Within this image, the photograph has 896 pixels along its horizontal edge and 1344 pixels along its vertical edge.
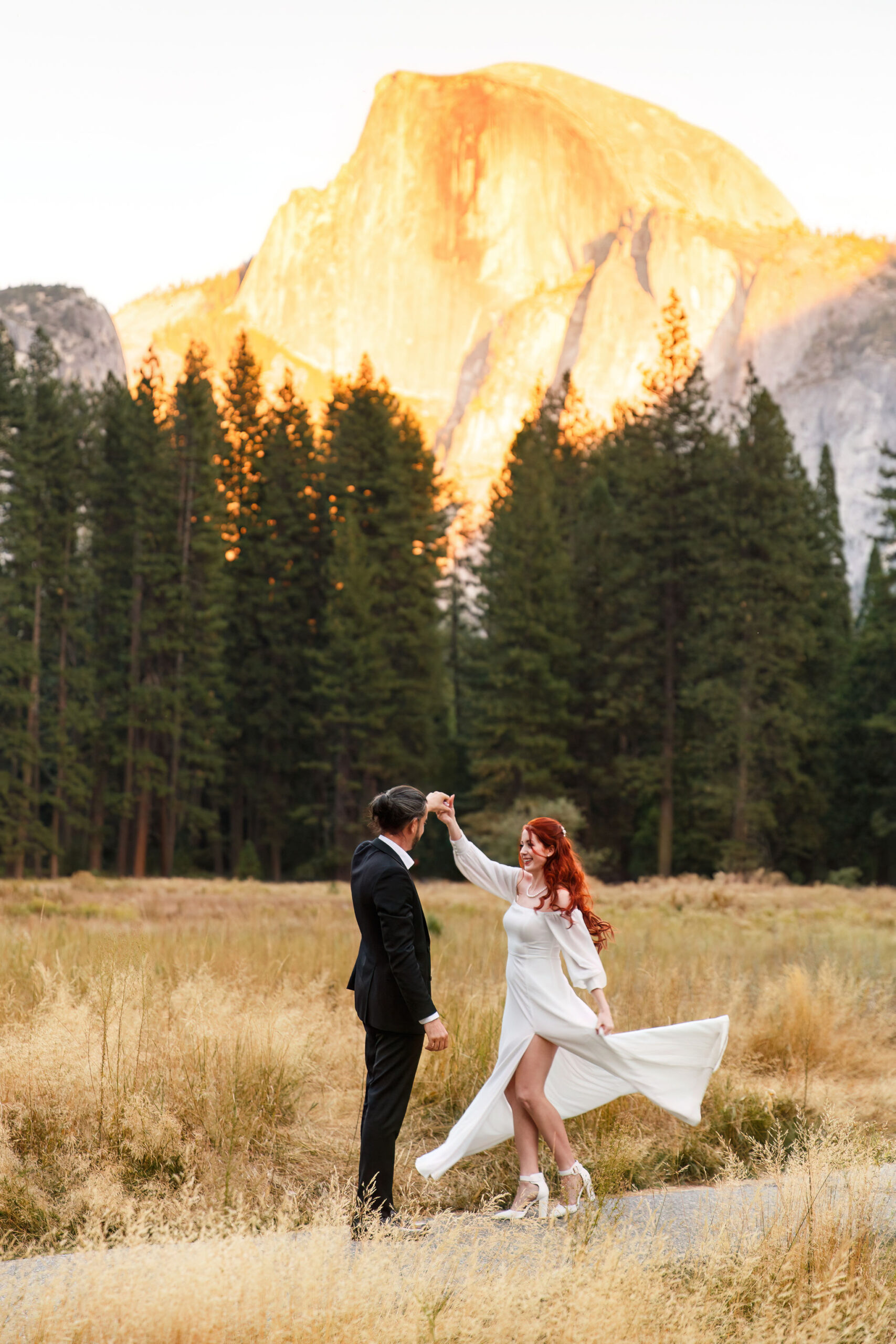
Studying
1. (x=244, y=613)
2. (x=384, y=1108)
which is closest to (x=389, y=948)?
(x=384, y=1108)

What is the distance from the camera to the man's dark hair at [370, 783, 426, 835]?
576 centimetres

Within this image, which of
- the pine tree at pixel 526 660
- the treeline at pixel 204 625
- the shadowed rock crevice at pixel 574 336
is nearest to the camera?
the treeline at pixel 204 625

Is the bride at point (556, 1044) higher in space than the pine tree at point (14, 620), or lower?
lower

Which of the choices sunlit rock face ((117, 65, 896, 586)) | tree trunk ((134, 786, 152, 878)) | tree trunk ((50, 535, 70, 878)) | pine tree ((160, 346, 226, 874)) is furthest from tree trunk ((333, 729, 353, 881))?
sunlit rock face ((117, 65, 896, 586))

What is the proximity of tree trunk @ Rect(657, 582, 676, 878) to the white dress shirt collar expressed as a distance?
34.7m

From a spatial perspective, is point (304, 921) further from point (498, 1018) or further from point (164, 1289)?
point (164, 1289)

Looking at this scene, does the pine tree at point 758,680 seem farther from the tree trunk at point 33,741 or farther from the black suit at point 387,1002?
the black suit at point 387,1002

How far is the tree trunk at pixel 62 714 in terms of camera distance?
138ft

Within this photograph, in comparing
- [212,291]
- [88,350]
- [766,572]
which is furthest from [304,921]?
[212,291]

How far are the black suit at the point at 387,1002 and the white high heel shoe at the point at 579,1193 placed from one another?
2.56ft

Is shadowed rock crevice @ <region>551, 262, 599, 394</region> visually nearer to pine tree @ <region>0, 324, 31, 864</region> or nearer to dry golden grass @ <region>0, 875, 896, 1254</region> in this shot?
pine tree @ <region>0, 324, 31, 864</region>

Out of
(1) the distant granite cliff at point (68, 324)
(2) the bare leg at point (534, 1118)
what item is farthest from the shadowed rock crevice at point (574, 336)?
(2) the bare leg at point (534, 1118)

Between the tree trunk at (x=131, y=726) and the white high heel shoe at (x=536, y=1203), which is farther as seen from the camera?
the tree trunk at (x=131, y=726)

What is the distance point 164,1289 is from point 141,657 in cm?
4268
